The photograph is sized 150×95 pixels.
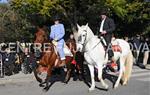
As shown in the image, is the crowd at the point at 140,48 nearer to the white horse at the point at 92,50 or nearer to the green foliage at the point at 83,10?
the green foliage at the point at 83,10

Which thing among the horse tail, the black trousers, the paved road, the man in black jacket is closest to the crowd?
the paved road

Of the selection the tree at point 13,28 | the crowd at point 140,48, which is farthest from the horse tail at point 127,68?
the tree at point 13,28

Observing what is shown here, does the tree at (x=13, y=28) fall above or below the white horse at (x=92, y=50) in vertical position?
below

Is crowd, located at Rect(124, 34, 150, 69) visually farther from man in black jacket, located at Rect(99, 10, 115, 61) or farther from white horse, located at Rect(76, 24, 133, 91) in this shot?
white horse, located at Rect(76, 24, 133, 91)

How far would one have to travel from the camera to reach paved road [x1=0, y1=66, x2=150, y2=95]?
495 inches

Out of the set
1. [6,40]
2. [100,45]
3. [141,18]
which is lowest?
[6,40]

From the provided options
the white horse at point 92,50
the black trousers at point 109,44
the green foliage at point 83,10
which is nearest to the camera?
the white horse at point 92,50

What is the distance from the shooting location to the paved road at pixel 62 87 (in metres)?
12.6

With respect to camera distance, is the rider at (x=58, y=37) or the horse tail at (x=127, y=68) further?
the horse tail at (x=127, y=68)

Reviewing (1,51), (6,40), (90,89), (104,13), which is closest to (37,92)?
(90,89)

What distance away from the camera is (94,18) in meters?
24.0

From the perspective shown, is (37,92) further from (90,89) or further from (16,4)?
(16,4)

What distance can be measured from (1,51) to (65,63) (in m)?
3.84

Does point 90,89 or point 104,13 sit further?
point 104,13
